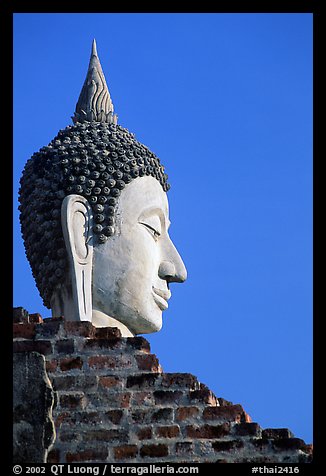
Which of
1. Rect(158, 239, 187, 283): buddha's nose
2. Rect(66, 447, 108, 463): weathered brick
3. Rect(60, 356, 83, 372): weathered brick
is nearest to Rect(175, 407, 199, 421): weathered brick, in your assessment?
Rect(66, 447, 108, 463): weathered brick

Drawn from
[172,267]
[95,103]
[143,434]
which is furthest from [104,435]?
[95,103]

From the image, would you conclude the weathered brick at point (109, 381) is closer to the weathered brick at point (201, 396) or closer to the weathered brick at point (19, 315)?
the weathered brick at point (201, 396)

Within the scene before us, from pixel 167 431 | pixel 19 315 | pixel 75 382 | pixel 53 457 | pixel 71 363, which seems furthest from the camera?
pixel 19 315

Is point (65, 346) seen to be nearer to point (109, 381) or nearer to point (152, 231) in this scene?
point (109, 381)

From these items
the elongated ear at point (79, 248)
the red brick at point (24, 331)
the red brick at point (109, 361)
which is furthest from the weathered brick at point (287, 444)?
the elongated ear at point (79, 248)

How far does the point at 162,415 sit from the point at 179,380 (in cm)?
40

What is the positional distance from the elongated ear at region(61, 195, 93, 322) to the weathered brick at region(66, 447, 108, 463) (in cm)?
211

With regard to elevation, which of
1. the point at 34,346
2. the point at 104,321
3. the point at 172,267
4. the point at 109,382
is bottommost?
the point at 109,382

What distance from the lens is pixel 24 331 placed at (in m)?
16.0

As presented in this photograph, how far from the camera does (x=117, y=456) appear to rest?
15.4 metres

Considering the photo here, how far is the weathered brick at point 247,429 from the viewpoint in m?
15.6

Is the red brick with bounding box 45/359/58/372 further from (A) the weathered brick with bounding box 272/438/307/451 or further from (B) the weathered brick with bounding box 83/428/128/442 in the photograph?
(A) the weathered brick with bounding box 272/438/307/451

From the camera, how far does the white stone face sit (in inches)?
687
